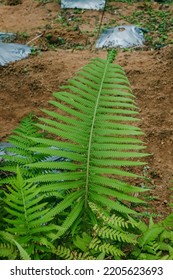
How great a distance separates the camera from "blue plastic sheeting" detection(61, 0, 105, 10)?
8.38 m

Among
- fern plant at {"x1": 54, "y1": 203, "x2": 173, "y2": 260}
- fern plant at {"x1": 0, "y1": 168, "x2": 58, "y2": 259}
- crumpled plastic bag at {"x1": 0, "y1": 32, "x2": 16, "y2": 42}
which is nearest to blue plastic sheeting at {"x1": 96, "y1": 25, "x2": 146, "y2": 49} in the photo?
crumpled plastic bag at {"x1": 0, "y1": 32, "x2": 16, "y2": 42}

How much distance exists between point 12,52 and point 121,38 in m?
2.05

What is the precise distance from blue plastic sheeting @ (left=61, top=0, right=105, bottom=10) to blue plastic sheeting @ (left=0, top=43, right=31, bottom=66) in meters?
2.82

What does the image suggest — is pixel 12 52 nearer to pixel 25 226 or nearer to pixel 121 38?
pixel 121 38

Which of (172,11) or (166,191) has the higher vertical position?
(172,11)

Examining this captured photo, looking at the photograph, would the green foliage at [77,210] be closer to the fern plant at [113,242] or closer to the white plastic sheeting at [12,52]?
the fern plant at [113,242]

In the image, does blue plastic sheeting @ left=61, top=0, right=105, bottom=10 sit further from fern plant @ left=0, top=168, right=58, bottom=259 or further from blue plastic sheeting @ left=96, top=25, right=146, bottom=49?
fern plant @ left=0, top=168, right=58, bottom=259

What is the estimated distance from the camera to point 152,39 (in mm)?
7047

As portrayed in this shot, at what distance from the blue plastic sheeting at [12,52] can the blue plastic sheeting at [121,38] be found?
1387 mm

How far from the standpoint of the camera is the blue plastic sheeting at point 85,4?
27.5 ft

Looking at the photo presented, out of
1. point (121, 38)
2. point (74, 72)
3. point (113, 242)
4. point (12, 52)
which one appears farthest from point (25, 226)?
point (121, 38)
